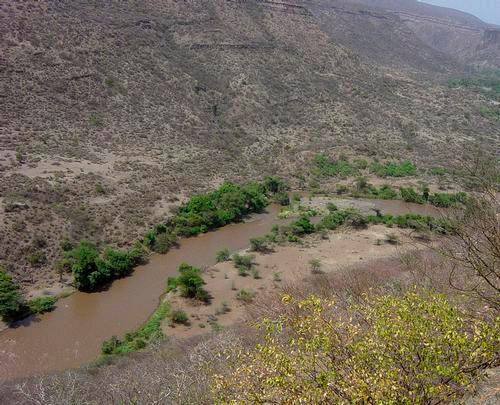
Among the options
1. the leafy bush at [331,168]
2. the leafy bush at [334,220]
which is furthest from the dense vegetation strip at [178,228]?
the leafy bush at [331,168]

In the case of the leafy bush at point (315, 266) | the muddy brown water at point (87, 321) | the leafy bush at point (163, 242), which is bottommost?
the muddy brown water at point (87, 321)

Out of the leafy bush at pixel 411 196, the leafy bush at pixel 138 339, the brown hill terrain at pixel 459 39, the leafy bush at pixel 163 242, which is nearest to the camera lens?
the leafy bush at pixel 138 339

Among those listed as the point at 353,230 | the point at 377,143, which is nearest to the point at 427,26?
the point at 377,143

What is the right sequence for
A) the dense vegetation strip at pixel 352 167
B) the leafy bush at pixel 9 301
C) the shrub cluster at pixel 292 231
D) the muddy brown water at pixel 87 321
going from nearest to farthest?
the muddy brown water at pixel 87 321 → the leafy bush at pixel 9 301 → the shrub cluster at pixel 292 231 → the dense vegetation strip at pixel 352 167

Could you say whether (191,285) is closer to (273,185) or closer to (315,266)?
(315,266)

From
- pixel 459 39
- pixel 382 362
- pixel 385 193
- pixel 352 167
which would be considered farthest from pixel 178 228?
pixel 459 39

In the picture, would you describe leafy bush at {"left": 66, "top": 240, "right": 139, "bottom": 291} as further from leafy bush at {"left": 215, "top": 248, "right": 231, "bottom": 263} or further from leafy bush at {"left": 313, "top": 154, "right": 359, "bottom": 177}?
leafy bush at {"left": 313, "top": 154, "right": 359, "bottom": 177}

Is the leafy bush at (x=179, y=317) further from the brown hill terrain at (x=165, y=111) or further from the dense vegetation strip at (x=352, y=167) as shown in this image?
the dense vegetation strip at (x=352, y=167)

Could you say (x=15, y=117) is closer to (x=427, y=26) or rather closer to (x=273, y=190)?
(x=273, y=190)
